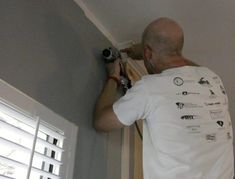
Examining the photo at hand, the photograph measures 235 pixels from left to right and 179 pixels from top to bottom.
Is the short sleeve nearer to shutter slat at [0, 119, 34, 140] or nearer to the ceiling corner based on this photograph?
shutter slat at [0, 119, 34, 140]

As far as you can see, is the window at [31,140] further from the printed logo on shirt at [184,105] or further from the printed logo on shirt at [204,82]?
the printed logo on shirt at [204,82]

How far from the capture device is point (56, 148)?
1241mm

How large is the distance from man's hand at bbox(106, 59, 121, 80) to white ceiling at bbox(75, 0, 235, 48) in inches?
8.1

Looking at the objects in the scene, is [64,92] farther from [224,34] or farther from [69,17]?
[224,34]

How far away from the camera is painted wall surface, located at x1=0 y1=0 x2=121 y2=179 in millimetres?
1171

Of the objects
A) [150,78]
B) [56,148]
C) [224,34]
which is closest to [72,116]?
[56,148]

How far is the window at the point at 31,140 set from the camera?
1.05m

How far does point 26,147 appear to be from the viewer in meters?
1.09

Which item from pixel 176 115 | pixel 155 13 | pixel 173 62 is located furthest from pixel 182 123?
pixel 155 13

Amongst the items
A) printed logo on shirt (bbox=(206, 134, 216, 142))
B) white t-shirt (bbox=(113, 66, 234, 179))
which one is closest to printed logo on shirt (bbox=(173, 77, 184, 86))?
white t-shirt (bbox=(113, 66, 234, 179))

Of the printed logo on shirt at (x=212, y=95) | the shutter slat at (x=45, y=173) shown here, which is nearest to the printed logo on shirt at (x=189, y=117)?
the printed logo on shirt at (x=212, y=95)

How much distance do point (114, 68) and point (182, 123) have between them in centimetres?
58

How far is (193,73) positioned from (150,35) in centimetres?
25

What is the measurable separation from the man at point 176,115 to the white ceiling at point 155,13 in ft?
0.88
